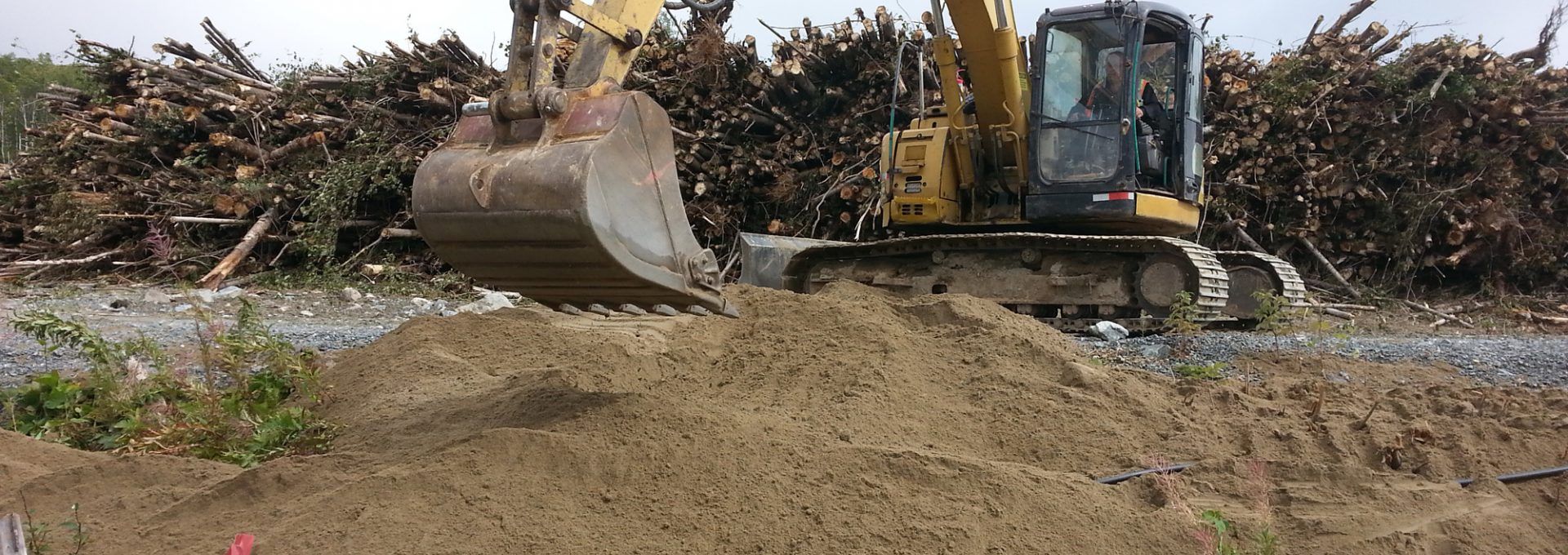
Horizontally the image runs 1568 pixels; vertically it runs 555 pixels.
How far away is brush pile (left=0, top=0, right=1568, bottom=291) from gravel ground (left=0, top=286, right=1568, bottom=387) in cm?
103

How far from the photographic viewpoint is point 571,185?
2.66 meters

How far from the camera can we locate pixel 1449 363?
4797 millimetres

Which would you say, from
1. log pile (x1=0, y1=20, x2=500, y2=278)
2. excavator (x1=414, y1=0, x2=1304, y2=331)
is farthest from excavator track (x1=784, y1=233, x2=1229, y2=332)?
log pile (x1=0, y1=20, x2=500, y2=278)

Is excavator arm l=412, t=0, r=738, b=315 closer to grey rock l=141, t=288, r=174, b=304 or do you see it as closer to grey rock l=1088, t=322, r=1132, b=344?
grey rock l=1088, t=322, r=1132, b=344

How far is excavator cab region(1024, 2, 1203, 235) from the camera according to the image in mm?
6125

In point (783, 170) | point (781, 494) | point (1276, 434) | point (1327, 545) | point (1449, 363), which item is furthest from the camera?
point (783, 170)

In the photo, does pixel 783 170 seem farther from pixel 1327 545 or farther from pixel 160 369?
pixel 1327 545

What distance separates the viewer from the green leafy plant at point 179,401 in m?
3.32

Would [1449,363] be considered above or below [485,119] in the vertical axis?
below

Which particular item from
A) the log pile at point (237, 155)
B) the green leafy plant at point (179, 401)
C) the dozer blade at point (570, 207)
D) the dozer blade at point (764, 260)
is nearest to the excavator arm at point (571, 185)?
the dozer blade at point (570, 207)

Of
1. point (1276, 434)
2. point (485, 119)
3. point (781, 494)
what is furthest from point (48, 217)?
point (1276, 434)

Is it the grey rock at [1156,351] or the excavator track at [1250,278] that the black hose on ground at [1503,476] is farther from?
the excavator track at [1250,278]

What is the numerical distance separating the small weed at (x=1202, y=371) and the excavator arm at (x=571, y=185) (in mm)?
2333

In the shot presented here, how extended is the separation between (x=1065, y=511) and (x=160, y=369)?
11.9 feet
